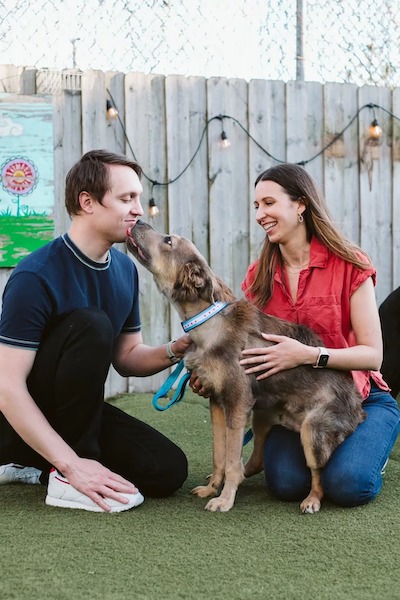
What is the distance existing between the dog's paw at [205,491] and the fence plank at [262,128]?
291cm

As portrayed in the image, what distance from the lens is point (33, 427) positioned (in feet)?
9.83

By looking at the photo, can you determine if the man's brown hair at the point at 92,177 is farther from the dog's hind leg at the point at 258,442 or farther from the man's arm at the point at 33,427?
the dog's hind leg at the point at 258,442

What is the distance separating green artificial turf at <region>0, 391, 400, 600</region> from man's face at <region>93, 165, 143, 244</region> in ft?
3.95

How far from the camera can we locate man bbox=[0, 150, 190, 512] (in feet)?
9.93

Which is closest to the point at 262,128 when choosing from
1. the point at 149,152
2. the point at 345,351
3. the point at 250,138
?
the point at 250,138

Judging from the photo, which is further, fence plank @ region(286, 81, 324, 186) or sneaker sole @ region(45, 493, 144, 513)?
fence plank @ region(286, 81, 324, 186)

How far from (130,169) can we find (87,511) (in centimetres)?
150

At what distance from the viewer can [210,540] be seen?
2.70 metres

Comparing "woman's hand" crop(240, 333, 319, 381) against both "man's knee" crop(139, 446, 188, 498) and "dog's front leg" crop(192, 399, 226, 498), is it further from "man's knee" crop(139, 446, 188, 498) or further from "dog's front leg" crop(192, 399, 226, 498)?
"man's knee" crop(139, 446, 188, 498)

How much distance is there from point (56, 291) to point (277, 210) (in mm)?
1077

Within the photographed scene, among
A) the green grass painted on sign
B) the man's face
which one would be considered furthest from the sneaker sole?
the green grass painted on sign

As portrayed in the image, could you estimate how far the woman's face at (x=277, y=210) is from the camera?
3.44 metres

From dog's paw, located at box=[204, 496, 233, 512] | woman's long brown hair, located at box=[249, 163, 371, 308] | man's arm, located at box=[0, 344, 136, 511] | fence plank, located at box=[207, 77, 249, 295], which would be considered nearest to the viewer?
man's arm, located at box=[0, 344, 136, 511]

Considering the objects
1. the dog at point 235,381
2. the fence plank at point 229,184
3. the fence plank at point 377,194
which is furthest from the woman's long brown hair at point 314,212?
the fence plank at point 377,194
